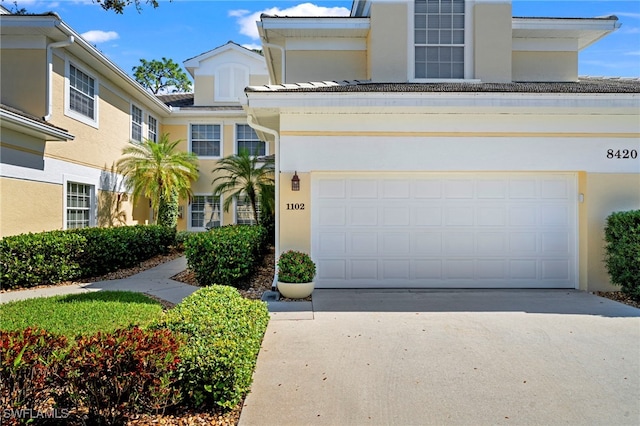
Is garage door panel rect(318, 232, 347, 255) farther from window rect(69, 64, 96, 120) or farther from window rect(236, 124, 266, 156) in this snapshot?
window rect(236, 124, 266, 156)

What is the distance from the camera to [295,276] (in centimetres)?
742

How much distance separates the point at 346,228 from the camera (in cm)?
848

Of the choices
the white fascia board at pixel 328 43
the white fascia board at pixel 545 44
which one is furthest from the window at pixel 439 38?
the white fascia board at pixel 545 44

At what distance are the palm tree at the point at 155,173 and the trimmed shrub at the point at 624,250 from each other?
1290 cm

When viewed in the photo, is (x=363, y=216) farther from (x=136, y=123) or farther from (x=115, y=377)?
(x=136, y=123)

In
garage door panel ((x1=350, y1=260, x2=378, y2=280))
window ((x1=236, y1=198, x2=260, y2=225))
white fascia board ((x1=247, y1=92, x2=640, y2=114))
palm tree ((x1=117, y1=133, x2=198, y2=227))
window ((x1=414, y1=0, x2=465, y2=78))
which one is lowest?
garage door panel ((x1=350, y1=260, x2=378, y2=280))

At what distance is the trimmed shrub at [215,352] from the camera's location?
136 inches

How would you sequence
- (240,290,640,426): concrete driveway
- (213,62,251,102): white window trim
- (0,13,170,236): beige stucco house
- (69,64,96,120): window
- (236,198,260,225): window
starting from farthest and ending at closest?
(213,62,251,102): white window trim
(236,198,260,225): window
(69,64,96,120): window
(0,13,170,236): beige stucco house
(240,290,640,426): concrete driveway

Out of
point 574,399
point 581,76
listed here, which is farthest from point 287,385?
point 581,76

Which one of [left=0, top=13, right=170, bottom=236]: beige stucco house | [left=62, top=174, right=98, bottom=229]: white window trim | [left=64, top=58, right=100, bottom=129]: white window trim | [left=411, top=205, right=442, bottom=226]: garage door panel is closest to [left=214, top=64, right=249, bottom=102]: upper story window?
[left=0, top=13, right=170, bottom=236]: beige stucco house

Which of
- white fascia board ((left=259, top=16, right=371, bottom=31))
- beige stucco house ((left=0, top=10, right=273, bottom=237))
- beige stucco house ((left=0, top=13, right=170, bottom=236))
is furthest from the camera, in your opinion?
white fascia board ((left=259, top=16, right=371, bottom=31))

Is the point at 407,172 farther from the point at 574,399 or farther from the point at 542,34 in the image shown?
the point at 542,34

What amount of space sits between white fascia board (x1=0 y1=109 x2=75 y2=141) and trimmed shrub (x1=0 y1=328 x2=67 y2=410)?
7.34 m

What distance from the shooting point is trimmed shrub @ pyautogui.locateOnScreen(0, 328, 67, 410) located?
2.90m
